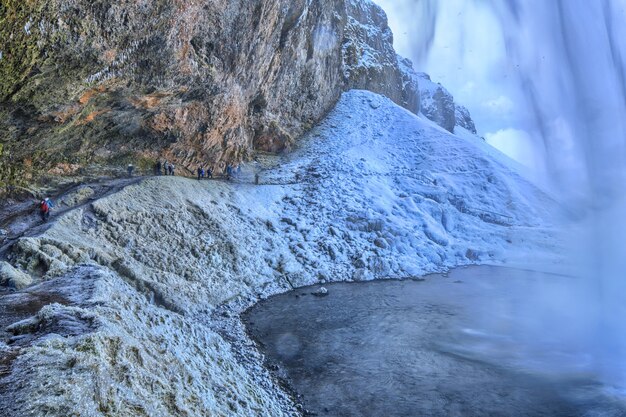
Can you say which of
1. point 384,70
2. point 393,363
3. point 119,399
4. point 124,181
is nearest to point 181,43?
point 124,181

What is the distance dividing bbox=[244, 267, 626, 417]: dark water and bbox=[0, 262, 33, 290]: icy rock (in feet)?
22.9

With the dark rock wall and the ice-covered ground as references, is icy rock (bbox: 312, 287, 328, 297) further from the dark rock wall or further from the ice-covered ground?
the dark rock wall

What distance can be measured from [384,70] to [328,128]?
1950 centimetres

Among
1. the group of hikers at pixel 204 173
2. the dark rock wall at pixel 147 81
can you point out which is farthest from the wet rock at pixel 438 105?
the group of hikers at pixel 204 173

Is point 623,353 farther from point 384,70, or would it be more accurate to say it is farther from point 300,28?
point 384,70

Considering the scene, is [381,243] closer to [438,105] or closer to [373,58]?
[373,58]

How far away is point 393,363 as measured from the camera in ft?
43.9

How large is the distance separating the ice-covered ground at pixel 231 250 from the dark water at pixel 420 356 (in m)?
1.56

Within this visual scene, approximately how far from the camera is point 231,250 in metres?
20.9

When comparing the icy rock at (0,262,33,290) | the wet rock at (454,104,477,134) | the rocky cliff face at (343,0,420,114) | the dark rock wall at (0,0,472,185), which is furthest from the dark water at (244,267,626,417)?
the wet rock at (454,104,477,134)

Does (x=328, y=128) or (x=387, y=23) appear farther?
(x=387, y=23)

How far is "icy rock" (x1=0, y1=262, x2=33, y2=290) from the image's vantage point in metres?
9.93

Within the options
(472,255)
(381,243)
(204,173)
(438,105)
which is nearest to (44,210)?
(204,173)

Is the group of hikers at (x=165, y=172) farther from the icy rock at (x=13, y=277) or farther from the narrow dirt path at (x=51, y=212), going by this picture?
the icy rock at (x=13, y=277)
